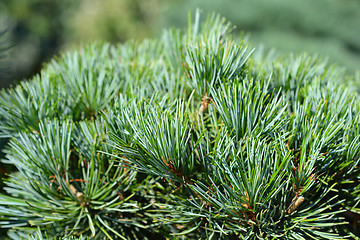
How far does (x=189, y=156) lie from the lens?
1.09ft

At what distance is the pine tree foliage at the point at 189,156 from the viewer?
325 millimetres

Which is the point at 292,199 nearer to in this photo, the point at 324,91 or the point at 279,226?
the point at 279,226

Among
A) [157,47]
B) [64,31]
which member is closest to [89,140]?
[157,47]

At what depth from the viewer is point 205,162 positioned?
0.36m

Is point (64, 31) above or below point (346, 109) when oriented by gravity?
above

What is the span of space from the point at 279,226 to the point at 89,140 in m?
0.26

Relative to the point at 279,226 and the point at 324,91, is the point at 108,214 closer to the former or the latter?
the point at 279,226

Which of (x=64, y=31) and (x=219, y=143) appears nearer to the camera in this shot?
(x=219, y=143)

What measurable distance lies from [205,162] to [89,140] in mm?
159

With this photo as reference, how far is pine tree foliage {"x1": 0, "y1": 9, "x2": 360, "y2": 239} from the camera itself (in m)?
0.32

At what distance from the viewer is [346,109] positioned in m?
0.41

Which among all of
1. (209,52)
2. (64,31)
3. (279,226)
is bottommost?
(279,226)

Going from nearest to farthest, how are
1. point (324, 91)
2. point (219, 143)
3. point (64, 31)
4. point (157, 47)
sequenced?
point (219, 143), point (324, 91), point (157, 47), point (64, 31)

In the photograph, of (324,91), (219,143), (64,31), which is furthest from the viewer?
(64,31)
